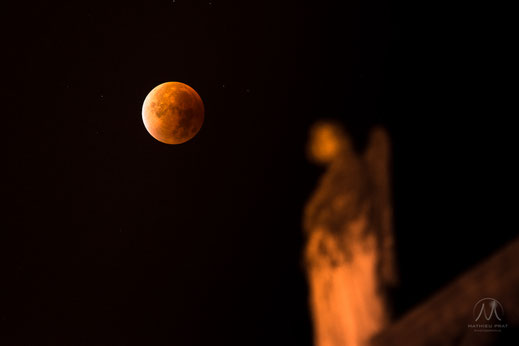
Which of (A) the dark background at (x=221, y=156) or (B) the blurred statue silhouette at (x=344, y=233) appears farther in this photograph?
(B) the blurred statue silhouette at (x=344, y=233)

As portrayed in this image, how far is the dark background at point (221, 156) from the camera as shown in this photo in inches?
→ 184

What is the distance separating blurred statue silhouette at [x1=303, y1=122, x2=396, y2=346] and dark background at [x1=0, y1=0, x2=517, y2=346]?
154 mm

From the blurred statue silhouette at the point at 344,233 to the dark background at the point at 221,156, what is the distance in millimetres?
154

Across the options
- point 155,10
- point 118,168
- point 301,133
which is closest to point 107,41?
point 155,10

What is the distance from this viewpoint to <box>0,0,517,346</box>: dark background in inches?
184

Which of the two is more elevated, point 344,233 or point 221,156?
point 221,156

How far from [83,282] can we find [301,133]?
2.79 metres

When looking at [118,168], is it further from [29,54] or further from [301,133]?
[301,133]

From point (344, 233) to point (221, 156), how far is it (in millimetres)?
1696

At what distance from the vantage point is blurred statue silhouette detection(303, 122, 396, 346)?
215 inches

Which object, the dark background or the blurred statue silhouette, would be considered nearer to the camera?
the dark background

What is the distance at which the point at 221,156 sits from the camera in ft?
17.9

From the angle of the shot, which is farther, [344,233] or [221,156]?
[344,233]

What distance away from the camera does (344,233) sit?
19.1 feet
